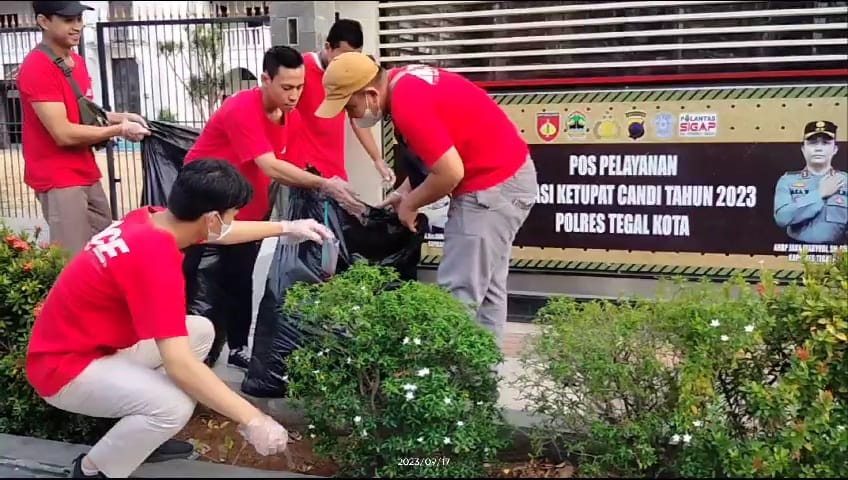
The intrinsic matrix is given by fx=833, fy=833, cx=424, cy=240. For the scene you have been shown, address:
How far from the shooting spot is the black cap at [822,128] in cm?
472

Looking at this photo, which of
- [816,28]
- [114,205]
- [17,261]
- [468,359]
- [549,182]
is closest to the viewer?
[468,359]

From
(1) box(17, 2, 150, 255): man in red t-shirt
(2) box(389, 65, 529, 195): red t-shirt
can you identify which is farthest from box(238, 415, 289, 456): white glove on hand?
(1) box(17, 2, 150, 255): man in red t-shirt

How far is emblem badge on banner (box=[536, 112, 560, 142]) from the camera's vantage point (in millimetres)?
5234

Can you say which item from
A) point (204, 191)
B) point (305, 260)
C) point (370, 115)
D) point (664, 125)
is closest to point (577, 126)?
point (664, 125)

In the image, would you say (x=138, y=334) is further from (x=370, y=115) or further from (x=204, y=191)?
(x=370, y=115)

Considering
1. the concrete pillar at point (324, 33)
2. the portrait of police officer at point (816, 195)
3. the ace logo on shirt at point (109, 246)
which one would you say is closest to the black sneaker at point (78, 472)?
the ace logo on shirt at point (109, 246)

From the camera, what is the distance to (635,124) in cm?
507

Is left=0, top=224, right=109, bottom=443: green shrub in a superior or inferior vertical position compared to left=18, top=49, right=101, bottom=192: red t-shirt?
inferior

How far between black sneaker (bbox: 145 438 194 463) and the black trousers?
40.8 inches

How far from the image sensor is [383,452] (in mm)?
2775

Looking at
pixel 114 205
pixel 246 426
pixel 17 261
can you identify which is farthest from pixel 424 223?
pixel 114 205

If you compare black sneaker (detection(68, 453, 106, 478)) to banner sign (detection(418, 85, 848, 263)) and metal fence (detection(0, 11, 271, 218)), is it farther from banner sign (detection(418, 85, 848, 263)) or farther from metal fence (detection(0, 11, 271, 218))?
metal fence (detection(0, 11, 271, 218))

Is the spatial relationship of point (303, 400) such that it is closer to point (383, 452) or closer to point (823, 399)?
point (383, 452)

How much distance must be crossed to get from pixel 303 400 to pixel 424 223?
1.21m
